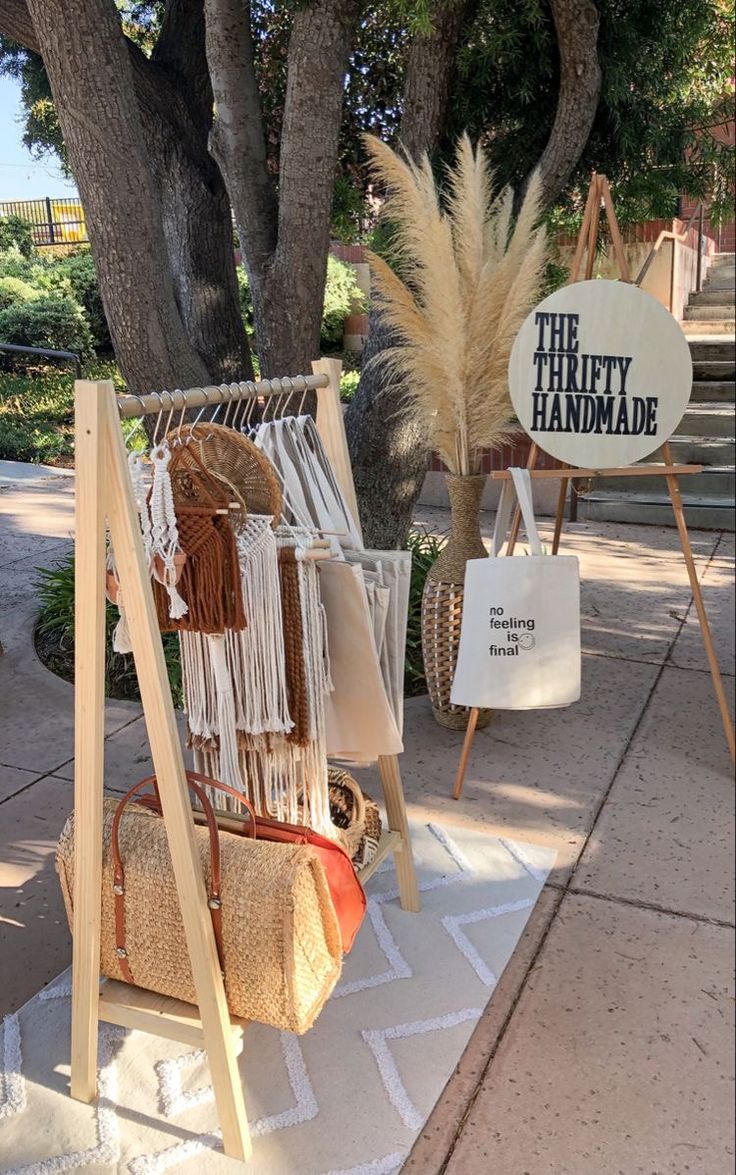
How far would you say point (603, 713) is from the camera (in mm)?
3385

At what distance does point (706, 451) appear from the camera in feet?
21.4

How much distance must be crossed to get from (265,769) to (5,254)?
215 inches

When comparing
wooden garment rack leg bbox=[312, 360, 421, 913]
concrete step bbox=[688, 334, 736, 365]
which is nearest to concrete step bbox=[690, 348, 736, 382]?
concrete step bbox=[688, 334, 736, 365]

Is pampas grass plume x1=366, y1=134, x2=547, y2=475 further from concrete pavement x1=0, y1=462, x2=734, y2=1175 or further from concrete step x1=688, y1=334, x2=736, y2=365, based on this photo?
concrete step x1=688, y1=334, x2=736, y2=365

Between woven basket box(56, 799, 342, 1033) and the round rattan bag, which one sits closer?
woven basket box(56, 799, 342, 1033)

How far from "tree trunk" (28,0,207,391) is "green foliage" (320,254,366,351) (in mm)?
7142

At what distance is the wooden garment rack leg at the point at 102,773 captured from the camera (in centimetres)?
144

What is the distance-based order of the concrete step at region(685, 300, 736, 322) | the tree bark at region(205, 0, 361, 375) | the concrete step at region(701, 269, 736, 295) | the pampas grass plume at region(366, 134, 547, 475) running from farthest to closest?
1. the concrete step at region(701, 269, 736, 295)
2. the concrete step at region(685, 300, 736, 322)
3. the tree bark at region(205, 0, 361, 375)
4. the pampas grass plume at region(366, 134, 547, 475)

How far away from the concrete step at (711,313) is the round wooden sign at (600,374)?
6997mm

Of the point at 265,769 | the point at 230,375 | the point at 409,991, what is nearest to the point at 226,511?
the point at 265,769

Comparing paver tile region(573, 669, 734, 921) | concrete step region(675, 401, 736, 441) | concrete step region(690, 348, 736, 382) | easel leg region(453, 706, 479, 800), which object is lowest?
paver tile region(573, 669, 734, 921)

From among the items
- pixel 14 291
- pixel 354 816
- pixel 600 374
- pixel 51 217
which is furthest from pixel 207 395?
pixel 14 291

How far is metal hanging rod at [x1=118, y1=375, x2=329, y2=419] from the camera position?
1.54m

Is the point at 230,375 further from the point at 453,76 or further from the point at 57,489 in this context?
the point at 57,489
